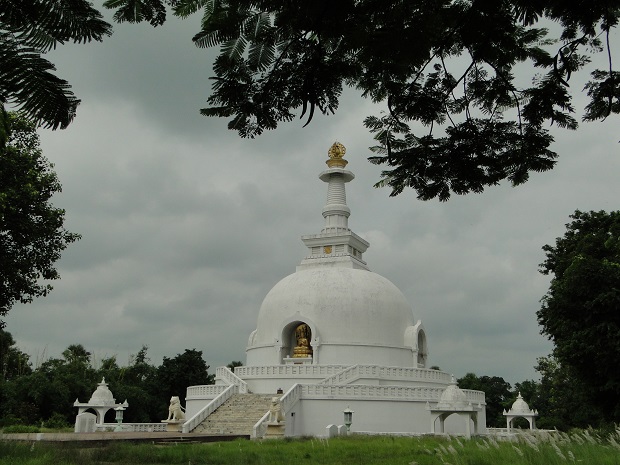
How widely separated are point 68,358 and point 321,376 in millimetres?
35957

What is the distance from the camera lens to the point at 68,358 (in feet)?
205

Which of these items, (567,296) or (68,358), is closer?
(567,296)

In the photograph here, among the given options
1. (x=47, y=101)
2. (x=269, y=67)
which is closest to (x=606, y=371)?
(x=269, y=67)

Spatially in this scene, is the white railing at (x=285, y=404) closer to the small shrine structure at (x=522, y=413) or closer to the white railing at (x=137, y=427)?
the white railing at (x=137, y=427)

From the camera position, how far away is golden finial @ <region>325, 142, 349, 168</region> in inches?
1973

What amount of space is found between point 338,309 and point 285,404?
33.4 feet

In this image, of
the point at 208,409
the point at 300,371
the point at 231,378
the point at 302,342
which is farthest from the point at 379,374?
the point at 208,409

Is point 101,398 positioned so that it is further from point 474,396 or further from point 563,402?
point 563,402

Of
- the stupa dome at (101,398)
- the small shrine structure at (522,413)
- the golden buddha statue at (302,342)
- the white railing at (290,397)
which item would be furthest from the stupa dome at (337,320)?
the stupa dome at (101,398)

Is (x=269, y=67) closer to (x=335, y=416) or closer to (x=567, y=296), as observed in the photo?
(x=567, y=296)

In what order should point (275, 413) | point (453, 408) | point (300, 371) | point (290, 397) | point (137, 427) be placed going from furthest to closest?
point (137, 427), point (300, 371), point (290, 397), point (453, 408), point (275, 413)

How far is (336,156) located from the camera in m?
50.4

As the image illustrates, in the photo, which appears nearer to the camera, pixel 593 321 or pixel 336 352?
pixel 593 321

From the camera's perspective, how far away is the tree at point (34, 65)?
2.81m
